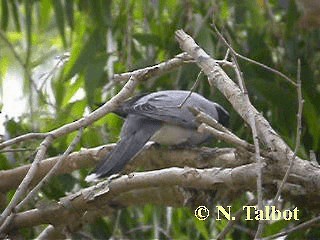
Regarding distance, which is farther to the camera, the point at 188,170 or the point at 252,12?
the point at 252,12

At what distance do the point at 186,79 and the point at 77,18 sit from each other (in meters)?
0.51

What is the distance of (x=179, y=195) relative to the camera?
2.05 meters

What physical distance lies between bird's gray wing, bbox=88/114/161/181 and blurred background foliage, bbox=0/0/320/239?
0.36 ft

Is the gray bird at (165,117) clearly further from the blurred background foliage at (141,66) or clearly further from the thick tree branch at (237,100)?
the thick tree branch at (237,100)

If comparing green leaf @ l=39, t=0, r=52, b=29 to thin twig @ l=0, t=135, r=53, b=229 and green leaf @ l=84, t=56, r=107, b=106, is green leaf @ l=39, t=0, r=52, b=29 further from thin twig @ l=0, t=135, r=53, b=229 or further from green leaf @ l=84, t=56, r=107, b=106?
thin twig @ l=0, t=135, r=53, b=229

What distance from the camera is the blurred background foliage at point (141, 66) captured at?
2600 mm

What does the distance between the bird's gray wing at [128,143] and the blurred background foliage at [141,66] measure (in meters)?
0.11

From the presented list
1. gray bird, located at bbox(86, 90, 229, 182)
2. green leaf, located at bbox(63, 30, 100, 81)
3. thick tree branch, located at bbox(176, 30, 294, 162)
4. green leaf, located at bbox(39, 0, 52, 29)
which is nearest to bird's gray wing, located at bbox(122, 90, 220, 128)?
gray bird, located at bbox(86, 90, 229, 182)

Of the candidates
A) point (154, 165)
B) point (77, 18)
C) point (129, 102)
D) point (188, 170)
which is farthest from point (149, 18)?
point (188, 170)

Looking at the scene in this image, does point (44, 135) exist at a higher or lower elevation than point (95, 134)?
higher

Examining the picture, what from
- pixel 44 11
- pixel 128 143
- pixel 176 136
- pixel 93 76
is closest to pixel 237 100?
pixel 128 143

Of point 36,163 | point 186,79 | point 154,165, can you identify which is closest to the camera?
point 36,163

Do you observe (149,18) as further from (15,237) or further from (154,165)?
(15,237)

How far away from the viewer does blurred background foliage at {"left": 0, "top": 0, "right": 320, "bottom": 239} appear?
260 centimetres
